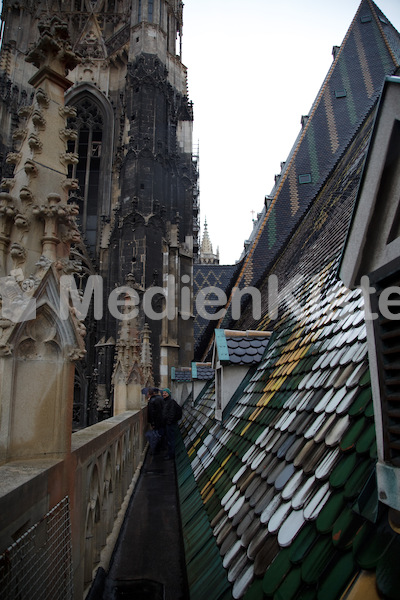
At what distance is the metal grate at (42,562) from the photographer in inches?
64.1

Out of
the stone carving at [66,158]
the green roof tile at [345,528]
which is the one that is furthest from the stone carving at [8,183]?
the green roof tile at [345,528]

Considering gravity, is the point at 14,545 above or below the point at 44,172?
below

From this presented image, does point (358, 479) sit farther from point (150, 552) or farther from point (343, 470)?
point (150, 552)

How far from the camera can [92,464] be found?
3.29m

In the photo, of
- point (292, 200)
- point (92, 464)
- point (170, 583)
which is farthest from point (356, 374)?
point (292, 200)

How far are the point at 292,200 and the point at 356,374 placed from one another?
9.52 meters

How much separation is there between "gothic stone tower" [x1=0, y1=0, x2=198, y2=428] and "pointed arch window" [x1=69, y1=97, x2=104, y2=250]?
0.06 m

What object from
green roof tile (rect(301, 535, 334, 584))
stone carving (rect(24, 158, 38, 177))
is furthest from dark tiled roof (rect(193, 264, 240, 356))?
green roof tile (rect(301, 535, 334, 584))

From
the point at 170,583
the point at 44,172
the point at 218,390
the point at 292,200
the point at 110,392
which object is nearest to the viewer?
the point at 44,172

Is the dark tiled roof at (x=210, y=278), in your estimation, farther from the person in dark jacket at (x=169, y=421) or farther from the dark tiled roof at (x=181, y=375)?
the person in dark jacket at (x=169, y=421)

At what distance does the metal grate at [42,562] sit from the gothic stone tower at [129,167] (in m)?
11.4

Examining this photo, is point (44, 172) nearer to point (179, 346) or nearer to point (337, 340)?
point (337, 340)

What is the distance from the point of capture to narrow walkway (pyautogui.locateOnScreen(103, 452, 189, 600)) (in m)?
3.28

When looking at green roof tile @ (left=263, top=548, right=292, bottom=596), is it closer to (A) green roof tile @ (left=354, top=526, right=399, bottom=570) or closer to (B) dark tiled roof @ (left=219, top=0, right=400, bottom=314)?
(A) green roof tile @ (left=354, top=526, right=399, bottom=570)
